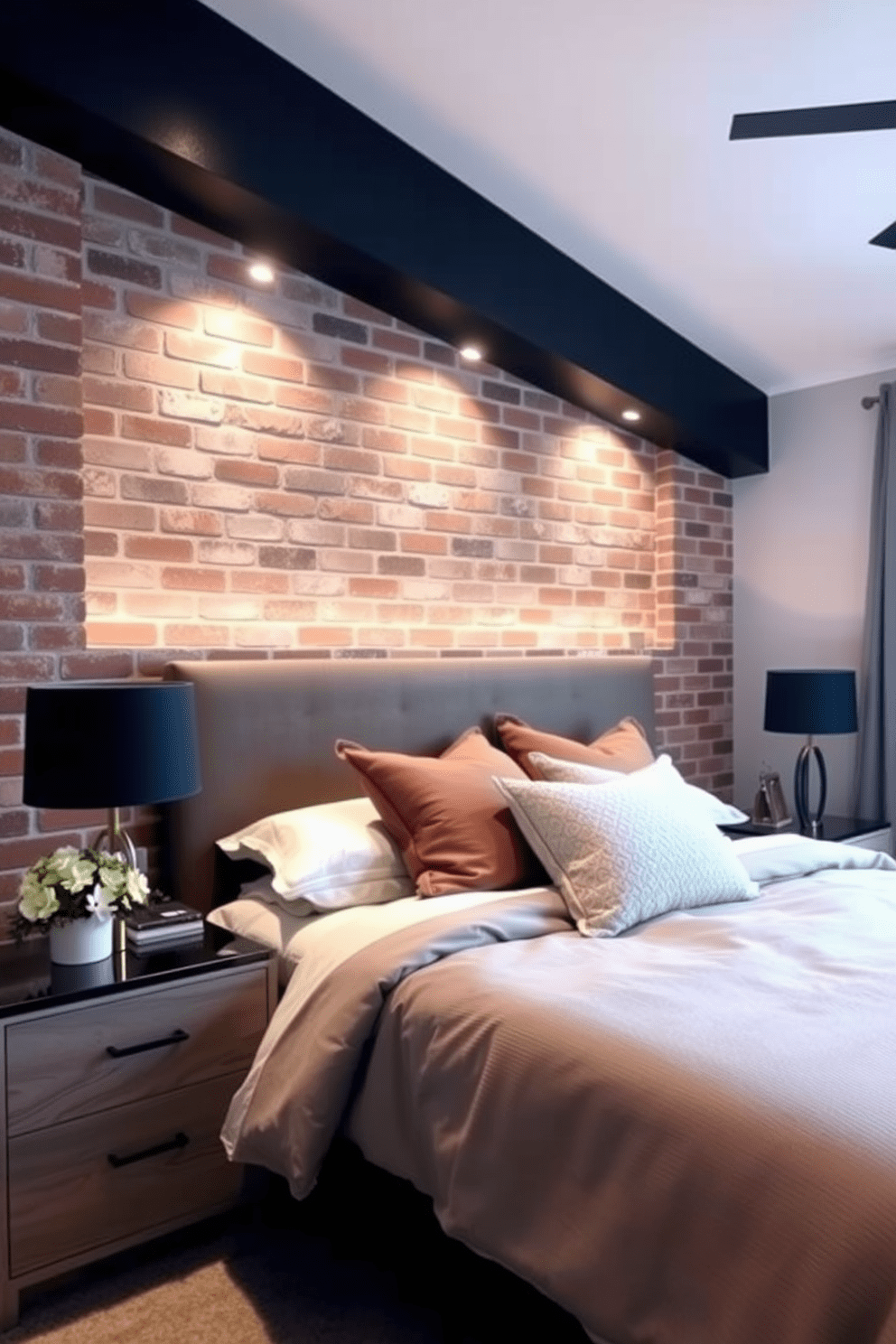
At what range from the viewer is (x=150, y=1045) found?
2.00 meters

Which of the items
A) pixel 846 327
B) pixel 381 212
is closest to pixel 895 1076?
pixel 381 212

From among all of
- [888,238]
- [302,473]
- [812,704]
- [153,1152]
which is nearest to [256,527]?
[302,473]

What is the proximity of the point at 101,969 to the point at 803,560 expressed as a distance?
10.8 feet

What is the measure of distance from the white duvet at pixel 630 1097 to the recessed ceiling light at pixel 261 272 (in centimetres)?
180

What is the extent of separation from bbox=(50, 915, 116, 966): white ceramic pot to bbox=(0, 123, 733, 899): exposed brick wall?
0.97ft

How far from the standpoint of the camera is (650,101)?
250 cm

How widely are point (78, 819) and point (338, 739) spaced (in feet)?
2.42

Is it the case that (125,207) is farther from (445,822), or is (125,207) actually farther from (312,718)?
(445,822)

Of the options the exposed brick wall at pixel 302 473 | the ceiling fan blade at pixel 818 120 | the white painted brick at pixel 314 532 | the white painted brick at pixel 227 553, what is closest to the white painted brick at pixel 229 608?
the exposed brick wall at pixel 302 473

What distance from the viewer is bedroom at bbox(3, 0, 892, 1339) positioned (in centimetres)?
233

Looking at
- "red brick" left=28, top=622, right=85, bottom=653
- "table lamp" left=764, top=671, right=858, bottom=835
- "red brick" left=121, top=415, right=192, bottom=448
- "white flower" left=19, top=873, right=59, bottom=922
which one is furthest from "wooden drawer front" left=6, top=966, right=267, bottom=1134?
"table lamp" left=764, top=671, right=858, bottom=835

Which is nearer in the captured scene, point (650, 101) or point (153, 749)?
point (153, 749)

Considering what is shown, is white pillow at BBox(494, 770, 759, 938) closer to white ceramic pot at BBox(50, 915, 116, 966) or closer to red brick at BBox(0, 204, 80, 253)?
white ceramic pot at BBox(50, 915, 116, 966)

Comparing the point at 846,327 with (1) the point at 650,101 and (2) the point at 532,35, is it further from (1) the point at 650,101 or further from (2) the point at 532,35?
(2) the point at 532,35
